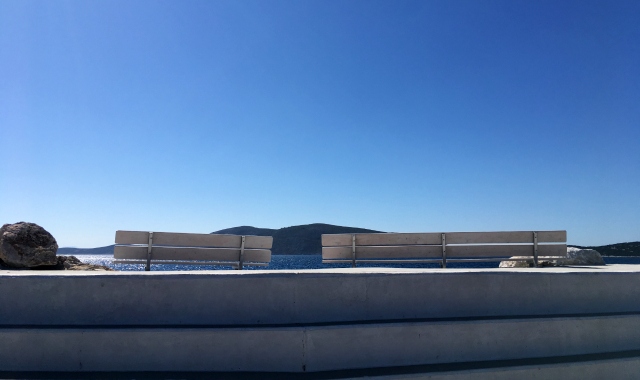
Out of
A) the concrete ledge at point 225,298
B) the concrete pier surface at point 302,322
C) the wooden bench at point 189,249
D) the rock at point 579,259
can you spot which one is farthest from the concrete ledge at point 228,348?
the rock at point 579,259

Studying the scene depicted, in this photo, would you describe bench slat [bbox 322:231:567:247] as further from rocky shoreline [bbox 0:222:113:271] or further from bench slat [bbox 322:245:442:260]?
rocky shoreline [bbox 0:222:113:271]

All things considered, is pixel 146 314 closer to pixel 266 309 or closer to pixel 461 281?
pixel 266 309

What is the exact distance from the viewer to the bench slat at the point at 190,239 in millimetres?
7969

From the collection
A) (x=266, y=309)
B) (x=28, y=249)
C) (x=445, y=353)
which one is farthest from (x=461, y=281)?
(x=28, y=249)

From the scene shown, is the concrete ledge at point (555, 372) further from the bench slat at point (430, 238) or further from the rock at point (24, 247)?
the rock at point (24, 247)

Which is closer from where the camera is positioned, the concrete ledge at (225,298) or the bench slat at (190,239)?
the concrete ledge at (225,298)

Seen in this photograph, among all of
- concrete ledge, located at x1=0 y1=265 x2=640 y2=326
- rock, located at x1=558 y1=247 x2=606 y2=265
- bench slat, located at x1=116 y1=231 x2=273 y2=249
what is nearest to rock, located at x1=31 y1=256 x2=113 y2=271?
bench slat, located at x1=116 y1=231 x2=273 y2=249

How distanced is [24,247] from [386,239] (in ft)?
22.4

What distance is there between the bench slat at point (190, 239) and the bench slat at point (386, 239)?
4.29ft

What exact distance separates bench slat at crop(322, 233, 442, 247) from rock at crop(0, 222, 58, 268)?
5300 millimetres

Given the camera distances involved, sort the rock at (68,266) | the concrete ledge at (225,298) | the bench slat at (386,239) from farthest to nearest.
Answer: the bench slat at (386,239), the rock at (68,266), the concrete ledge at (225,298)

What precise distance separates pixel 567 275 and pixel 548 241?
356cm

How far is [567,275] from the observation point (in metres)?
4.99

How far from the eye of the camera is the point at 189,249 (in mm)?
8203
